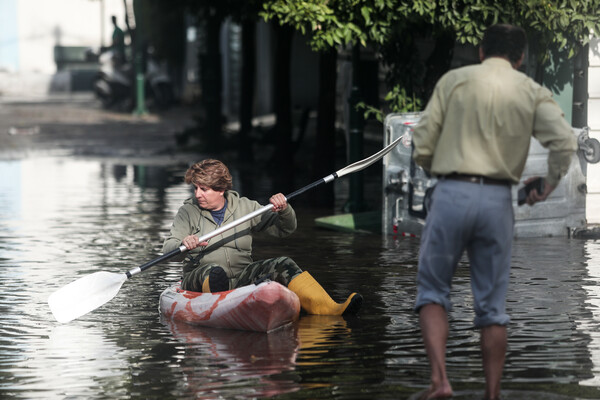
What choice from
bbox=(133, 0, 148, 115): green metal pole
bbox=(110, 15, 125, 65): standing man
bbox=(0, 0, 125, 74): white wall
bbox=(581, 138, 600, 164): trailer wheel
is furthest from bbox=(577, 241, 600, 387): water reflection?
bbox=(0, 0, 125, 74): white wall

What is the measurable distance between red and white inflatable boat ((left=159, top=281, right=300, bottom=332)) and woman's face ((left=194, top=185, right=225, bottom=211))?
1.88ft

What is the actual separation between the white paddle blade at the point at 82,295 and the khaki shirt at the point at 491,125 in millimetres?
3126

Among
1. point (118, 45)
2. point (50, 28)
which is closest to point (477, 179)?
point (118, 45)

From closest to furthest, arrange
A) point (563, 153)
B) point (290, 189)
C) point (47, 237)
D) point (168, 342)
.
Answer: point (563, 153), point (168, 342), point (47, 237), point (290, 189)

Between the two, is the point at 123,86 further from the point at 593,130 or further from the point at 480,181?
the point at 480,181

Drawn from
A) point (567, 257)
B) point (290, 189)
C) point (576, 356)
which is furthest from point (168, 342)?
point (290, 189)

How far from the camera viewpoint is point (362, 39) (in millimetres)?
11758

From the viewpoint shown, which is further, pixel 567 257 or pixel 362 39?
pixel 362 39

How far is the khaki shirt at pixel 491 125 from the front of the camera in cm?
575

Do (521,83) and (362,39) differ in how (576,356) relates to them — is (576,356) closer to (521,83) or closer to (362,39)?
(521,83)

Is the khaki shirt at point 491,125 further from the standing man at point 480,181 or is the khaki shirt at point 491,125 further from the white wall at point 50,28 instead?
the white wall at point 50,28

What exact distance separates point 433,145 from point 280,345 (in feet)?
6.58

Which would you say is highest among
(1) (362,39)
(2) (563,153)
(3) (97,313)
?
(1) (362,39)

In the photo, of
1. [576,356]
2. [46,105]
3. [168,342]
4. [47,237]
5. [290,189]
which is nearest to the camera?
[576,356]
